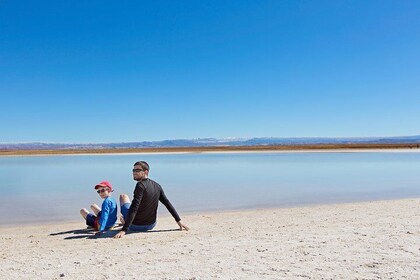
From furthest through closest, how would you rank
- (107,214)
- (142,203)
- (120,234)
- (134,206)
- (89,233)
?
(89,233)
(107,214)
(142,203)
(134,206)
(120,234)

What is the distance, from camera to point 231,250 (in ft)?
17.8

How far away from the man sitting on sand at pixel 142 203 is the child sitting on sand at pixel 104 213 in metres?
0.23

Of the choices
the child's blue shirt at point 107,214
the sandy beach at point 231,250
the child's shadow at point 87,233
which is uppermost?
the child's blue shirt at point 107,214

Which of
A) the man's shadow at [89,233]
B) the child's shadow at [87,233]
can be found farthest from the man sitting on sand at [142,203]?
the child's shadow at [87,233]

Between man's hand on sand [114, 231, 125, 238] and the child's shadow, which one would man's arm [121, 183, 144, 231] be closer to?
man's hand on sand [114, 231, 125, 238]

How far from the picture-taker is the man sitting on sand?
6504mm

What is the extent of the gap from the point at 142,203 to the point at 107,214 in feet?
2.13

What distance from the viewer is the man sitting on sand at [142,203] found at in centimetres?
650

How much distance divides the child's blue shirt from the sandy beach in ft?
0.66

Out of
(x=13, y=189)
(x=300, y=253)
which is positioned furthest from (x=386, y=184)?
(x=13, y=189)

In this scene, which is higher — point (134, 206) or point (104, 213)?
point (134, 206)

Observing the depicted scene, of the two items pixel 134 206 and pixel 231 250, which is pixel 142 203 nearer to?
pixel 134 206

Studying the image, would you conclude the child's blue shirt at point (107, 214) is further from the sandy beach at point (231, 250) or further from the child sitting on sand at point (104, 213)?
the sandy beach at point (231, 250)

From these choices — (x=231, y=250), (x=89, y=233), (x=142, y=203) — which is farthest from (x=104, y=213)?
(x=231, y=250)
